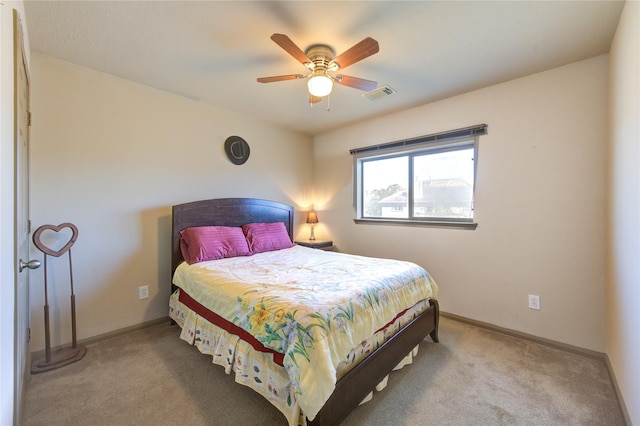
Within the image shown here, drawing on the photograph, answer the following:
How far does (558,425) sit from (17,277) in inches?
119

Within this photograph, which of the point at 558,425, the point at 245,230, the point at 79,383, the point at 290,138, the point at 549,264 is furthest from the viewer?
the point at 290,138

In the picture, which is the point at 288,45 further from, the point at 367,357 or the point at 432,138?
the point at 432,138

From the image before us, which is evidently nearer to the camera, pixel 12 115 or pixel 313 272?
pixel 12 115

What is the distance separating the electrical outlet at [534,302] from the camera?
246 cm

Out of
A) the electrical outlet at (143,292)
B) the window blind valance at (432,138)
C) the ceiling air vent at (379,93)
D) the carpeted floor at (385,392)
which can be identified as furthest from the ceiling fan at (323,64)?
the electrical outlet at (143,292)

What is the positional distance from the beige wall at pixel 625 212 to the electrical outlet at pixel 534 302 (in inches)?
17.5

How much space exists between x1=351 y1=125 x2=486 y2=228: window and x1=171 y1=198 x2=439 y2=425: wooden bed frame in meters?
1.14

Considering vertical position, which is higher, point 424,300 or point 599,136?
point 599,136

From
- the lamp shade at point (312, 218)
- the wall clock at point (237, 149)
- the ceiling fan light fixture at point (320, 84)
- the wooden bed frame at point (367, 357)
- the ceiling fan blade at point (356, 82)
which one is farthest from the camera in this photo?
the lamp shade at point (312, 218)

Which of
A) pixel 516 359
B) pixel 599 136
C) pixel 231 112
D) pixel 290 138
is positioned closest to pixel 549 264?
pixel 516 359

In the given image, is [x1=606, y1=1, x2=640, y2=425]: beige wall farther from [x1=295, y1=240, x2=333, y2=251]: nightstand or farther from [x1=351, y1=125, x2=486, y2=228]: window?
[x1=295, y1=240, x2=333, y2=251]: nightstand

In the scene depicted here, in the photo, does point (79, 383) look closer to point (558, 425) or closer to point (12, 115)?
point (12, 115)

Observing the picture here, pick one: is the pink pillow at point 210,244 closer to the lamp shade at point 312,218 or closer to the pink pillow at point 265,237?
the pink pillow at point 265,237

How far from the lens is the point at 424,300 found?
228 centimetres
